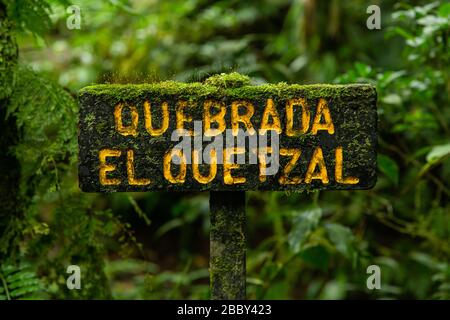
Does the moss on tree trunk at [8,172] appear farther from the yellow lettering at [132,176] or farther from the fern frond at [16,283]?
the yellow lettering at [132,176]

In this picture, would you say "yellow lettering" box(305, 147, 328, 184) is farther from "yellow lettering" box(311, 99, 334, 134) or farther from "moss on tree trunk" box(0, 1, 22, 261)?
"moss on tree trunk" box(0, 1, 22, 261)

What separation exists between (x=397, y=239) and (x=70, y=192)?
10.1 ft

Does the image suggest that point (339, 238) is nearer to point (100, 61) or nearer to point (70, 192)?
point (70, 192)

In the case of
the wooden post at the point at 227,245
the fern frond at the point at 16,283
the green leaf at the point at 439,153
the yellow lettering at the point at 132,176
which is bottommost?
the fern frond at the point at 16,283

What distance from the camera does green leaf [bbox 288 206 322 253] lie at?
7.84 ft

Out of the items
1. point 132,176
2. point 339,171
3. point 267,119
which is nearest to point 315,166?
point 339,171

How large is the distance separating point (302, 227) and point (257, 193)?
121 centimetres

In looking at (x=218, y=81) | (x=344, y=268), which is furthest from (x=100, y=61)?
(x=218, y=81)

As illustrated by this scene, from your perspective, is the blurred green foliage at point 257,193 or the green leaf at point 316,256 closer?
the blurred green foliage at point 257,193

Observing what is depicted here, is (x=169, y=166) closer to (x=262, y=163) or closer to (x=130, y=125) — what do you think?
(x=130, y=125)

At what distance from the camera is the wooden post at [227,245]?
1.75 metres

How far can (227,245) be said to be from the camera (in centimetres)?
176

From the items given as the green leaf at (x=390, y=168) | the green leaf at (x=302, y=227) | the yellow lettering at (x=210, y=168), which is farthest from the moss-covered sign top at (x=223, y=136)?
the green leaf at (x=390, y=168)

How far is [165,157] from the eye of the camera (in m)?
1.68
